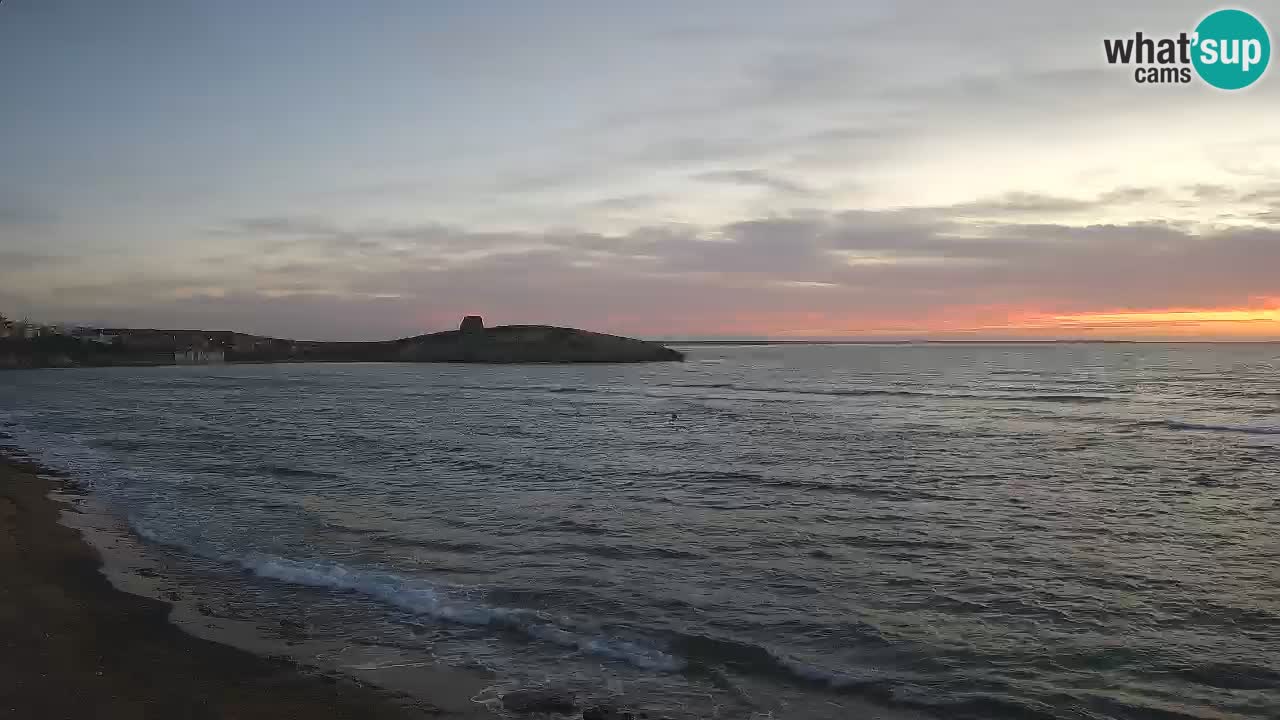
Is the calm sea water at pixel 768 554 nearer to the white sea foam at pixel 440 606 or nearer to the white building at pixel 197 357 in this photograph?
the white sea foam at pixel 440 606

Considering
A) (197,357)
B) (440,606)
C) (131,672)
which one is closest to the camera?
(131,672)

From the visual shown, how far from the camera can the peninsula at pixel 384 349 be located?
138500 mm

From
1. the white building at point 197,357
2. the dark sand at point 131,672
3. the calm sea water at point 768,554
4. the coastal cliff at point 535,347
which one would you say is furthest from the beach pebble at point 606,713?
the white building at point 197,357

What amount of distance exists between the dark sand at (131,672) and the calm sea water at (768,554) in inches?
53.4

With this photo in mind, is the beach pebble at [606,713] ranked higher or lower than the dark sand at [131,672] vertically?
lower

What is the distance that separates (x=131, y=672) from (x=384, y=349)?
169575 mm

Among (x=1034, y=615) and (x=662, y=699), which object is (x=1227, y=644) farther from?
(x=662, y=699)

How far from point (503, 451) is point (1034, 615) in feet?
68.7

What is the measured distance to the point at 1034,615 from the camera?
11070 mm

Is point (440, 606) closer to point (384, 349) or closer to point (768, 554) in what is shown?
point (768, 554)

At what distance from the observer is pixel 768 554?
14.3 meters

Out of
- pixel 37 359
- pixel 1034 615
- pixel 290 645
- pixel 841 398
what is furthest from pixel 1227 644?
pixel 37 359

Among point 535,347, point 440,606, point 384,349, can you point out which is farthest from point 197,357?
point 440,606

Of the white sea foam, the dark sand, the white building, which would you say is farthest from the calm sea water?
the white building
